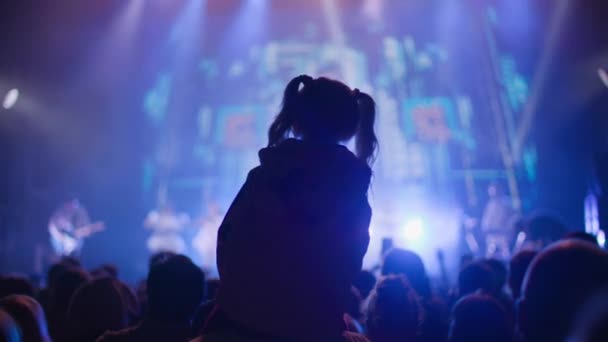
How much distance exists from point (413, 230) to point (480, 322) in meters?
10.8

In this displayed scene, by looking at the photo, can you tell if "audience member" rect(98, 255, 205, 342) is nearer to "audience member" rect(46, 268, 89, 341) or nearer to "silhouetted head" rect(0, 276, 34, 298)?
"audience member" rect(46, 268, 89, 341)

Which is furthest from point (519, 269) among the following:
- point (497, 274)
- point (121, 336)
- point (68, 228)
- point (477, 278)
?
point (68, 228)

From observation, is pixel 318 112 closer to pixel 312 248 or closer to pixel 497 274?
pixel 312 248

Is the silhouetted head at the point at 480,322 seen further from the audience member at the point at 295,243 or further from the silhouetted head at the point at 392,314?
the audience member at the point at 295,243

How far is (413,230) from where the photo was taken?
1341 cm

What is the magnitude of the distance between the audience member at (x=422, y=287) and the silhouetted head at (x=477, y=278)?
25 centimetres

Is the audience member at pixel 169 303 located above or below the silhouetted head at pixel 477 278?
above

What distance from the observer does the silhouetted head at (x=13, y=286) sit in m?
3.77

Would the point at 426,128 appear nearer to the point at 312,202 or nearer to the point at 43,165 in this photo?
the point at 43,165

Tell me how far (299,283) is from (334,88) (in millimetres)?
727

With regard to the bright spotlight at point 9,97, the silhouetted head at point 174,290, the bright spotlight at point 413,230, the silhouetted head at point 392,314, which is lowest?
the bright spotlight at point 413,230

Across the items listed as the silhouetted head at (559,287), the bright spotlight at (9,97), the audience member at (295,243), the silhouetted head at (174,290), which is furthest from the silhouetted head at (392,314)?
the bright spotlight at (9,97)

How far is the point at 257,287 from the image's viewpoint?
5.35 feet

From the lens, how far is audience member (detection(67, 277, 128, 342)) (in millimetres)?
3055
